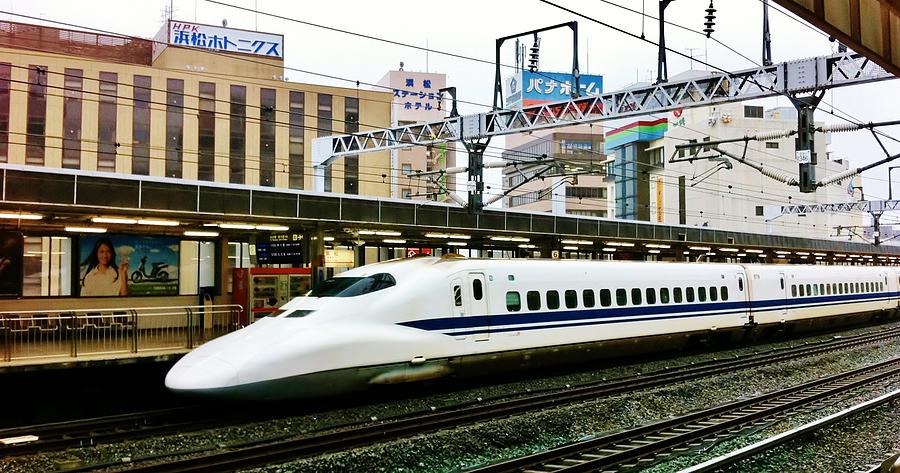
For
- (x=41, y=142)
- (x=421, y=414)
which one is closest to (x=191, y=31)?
(x=41, y=142)

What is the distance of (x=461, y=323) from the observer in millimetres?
13562

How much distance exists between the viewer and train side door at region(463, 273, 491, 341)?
1384 centimetres

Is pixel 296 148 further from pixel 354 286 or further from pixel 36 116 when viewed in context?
pixel 354 286

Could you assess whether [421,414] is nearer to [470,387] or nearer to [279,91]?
[470,387]

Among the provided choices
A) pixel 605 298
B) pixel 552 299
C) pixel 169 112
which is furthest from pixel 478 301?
pixel 169 112

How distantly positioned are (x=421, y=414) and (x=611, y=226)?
1441 cm

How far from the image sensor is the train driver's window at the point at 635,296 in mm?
17297

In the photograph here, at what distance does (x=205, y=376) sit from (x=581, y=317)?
27.1 feet

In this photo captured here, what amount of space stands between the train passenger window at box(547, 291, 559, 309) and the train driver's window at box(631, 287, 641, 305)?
268 cm

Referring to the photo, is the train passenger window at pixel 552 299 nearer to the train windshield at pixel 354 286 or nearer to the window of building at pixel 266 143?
the train windshield at pixel 354 286

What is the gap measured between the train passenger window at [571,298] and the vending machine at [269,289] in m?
6.65

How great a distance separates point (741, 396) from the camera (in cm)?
1409

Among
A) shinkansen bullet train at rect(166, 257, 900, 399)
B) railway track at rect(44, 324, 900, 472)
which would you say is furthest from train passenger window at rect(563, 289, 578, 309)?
railway track at rect(44, 324, 900, 472)

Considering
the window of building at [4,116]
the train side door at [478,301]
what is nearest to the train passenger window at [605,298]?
the train side door at [478,301]
